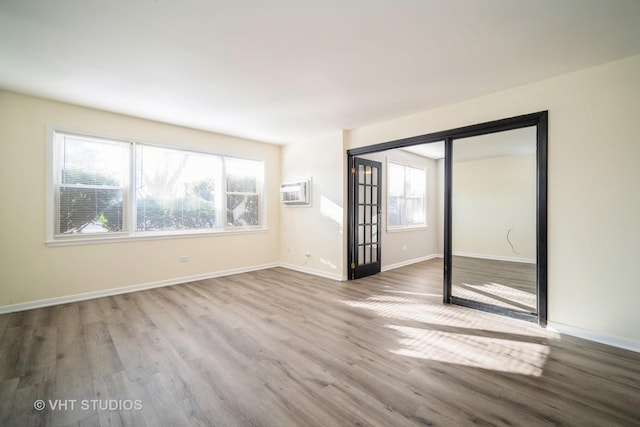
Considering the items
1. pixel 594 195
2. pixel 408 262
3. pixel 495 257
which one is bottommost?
pixel 408 262

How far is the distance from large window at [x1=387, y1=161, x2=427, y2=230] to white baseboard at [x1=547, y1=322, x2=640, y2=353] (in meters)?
3.33

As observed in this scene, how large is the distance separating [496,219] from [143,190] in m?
5.56

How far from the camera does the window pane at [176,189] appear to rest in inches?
172

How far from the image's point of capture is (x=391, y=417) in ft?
5.33

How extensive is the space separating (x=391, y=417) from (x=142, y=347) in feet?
7.37

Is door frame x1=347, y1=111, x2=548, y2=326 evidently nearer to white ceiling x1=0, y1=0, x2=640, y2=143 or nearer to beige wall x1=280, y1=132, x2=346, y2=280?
white ceiling x1=0, y1=0, x2=640, y2=143

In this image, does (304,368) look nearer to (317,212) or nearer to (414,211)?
(317,212)

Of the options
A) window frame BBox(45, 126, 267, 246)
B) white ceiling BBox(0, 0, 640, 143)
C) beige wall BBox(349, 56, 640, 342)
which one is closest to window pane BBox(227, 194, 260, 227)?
window frame BBox(45, 126, 267, 246)

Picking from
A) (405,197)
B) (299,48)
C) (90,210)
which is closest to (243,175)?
(90,210)

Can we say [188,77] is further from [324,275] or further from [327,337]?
[324,275]

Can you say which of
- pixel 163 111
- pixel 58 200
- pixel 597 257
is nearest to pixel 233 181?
pixel 163 111

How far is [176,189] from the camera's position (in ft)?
15.4

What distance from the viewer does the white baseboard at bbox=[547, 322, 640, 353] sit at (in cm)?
244

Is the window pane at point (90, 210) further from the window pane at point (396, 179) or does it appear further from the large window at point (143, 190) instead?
the window pane at point (396, 179)
